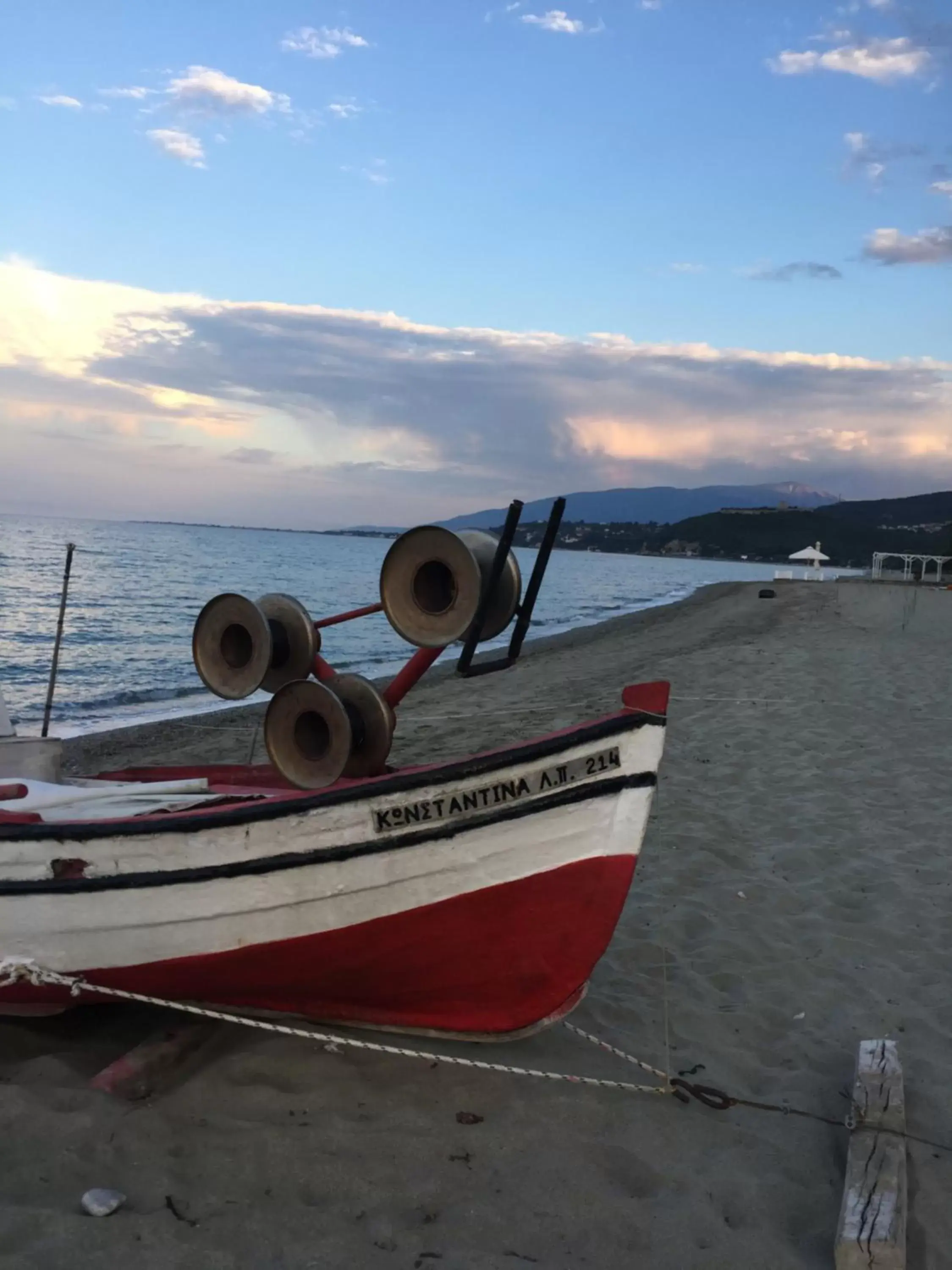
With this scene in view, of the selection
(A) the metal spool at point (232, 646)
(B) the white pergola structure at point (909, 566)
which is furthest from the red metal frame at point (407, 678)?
(B) the white pergola structure at point (909, 566)

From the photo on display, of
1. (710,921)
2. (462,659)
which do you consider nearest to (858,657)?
(710,921)

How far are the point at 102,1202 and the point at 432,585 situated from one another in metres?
2.72

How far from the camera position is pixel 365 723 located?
15.8 feet

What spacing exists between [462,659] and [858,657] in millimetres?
15031

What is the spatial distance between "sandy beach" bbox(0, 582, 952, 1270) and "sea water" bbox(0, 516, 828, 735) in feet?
32.9

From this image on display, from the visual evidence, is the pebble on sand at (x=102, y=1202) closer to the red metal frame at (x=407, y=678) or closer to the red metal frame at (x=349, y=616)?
the red metal frame at (x=407, y=678)

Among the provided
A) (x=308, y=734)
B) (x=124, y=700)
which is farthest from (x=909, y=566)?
(x=308, y=734)

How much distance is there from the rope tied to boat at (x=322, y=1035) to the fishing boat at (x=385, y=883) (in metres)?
0.05

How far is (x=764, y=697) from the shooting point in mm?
13281

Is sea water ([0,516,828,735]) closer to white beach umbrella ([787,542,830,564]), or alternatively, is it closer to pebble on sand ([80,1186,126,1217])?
white beach umbrella ([787,542,830,564])

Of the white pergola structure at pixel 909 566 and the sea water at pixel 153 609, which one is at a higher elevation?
the white pergola structure at pixel 909 566

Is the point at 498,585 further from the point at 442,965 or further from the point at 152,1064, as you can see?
the point at 152,1064

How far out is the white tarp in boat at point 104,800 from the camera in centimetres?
468

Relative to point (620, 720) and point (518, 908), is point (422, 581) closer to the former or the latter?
point (620, 720)
